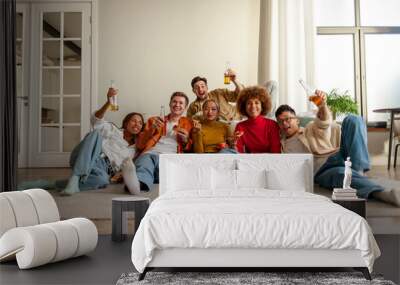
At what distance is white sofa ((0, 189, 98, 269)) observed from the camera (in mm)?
3256

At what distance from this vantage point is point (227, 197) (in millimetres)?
3623

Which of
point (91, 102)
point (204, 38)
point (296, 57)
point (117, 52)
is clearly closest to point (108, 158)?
point (91, 102)

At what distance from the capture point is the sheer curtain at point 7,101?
190 inches

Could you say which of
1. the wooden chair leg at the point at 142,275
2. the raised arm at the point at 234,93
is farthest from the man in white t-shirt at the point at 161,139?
the wooden chair leg at the point at 142,275

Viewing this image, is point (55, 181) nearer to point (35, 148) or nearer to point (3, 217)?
point (35, 148)

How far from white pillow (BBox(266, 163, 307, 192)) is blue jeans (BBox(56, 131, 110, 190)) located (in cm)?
194

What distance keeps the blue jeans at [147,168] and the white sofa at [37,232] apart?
4.98 feet

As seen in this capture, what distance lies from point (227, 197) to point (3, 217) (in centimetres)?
158

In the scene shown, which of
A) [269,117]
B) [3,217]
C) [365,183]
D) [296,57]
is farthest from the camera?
[296,57]

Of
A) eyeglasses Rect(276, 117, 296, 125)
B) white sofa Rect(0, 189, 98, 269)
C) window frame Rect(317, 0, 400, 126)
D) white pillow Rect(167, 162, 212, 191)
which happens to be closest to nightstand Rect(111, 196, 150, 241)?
white pillow Rect(167, 162, 212, 191)

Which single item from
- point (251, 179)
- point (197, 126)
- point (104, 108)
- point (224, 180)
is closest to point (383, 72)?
point (197, 126)

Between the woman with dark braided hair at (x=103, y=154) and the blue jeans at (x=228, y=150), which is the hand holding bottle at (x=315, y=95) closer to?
the blue jeans at (x=228, y=150)

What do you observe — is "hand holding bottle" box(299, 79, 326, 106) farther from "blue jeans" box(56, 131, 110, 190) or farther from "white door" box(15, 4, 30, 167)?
"white door" box(15, 4, 30, 167)

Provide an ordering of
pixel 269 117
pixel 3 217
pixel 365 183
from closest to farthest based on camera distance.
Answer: pixel 3 217
pixel 365 183
pixel 269 117
